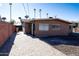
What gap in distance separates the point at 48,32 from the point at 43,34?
700mm

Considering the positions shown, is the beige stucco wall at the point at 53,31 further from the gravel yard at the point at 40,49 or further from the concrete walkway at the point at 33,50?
the concrete walkway at the point at 33,50

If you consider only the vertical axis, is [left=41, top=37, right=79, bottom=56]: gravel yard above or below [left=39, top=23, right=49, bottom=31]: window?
below

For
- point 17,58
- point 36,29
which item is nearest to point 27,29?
point 36,29

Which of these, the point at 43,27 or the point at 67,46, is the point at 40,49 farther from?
the point at 43,27

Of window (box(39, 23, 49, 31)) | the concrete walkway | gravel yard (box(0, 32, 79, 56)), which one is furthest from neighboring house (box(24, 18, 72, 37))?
the concrete walkway

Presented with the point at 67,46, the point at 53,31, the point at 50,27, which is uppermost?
the point at 50,27

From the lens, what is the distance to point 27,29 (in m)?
24.4

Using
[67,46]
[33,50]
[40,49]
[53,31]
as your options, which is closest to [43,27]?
[53,31]

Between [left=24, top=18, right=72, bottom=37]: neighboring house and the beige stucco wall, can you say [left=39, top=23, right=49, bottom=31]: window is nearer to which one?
[left=24, top=18, right=72, bottom=37]: neighboring house

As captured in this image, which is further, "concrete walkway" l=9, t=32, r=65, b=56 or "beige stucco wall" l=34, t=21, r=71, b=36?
"beige stucco wall" l=34, t=21, r=71, b=36

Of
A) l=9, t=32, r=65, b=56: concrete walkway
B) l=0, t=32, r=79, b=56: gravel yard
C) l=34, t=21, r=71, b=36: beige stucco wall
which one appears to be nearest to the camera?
l=9, t=32, r=65, b=56: concrete walkway

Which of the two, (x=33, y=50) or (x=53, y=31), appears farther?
(x=53, y=31)

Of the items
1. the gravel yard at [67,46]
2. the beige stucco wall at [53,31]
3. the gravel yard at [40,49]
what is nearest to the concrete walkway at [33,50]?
the gravel yard at [40,49]

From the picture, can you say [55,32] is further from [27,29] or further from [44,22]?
[27,29]
